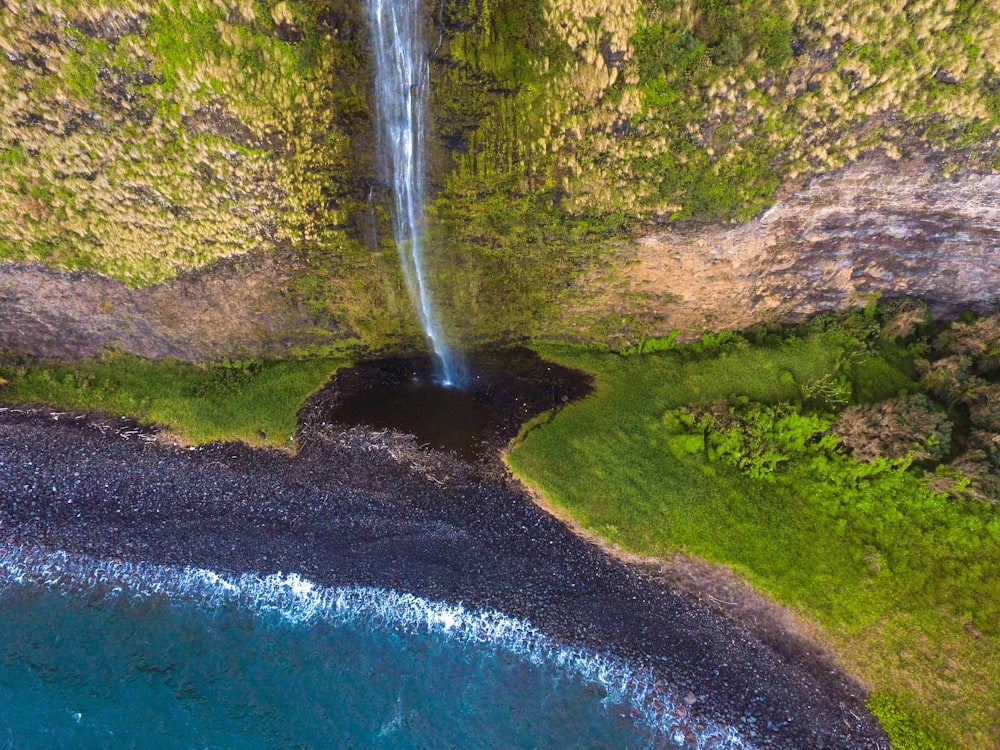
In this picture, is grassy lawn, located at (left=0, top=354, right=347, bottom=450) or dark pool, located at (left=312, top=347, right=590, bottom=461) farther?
dark pool, located at (left=312, top=347, right=590, bottom=461)

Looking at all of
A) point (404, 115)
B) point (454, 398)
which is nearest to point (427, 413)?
point (454, 398)

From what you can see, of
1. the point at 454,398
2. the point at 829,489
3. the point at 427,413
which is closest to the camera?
the point at 829,489

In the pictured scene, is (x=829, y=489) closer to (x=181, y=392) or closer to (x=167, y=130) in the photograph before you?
(x=167, y=130)

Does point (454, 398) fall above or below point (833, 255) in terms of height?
below

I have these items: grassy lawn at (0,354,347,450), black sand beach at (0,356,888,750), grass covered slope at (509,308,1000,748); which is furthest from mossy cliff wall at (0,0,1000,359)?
black sand beach at (0,356,888,750)

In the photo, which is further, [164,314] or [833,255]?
[164,314]

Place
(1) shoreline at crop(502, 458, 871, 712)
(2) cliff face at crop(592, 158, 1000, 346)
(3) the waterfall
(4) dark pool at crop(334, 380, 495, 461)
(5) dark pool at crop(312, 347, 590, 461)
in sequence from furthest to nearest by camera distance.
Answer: (5) dark pool at crop(312, 347, 590, 461) → (4) dark pool at crop(334, 380, 495, 461) → (2) cliff face at crop(592, 158, 1000, 346) → (1) shoreline at crop(502, 458, 871, 712) → (3) the waterfall

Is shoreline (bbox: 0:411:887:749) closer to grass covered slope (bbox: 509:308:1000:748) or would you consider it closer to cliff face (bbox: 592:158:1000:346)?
grass covered slope (bbox: 509:308:1000:748)
